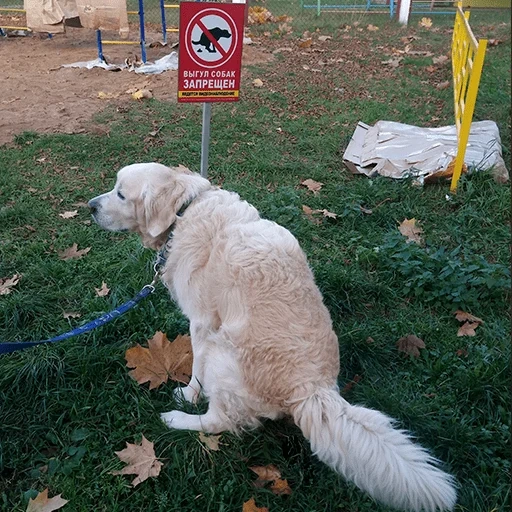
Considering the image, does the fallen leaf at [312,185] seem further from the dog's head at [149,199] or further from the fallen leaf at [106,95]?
the fallen leaf at [106,95]

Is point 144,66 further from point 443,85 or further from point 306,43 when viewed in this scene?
point 443,85

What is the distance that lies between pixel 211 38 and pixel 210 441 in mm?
2593

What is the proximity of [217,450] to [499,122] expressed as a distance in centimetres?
644

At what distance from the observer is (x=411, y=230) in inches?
177

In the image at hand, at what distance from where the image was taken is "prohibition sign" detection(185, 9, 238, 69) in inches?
128

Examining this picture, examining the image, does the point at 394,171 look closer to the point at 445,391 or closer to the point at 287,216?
the point at 287,216

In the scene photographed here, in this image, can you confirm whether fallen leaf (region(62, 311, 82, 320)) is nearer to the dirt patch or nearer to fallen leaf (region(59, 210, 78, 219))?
fallen leaf (region(59, 210, 78, 219))

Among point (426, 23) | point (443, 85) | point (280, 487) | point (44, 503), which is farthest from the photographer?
point (426, 23)

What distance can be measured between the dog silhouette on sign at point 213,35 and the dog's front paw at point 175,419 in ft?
7.80

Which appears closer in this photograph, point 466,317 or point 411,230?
point 466,317

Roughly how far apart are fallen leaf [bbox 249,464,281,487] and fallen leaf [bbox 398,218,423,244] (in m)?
2.61

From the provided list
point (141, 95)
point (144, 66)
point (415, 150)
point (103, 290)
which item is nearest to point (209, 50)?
point (103, 290)

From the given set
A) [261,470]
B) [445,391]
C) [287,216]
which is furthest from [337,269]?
[261,470]

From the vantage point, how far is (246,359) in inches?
94.1
